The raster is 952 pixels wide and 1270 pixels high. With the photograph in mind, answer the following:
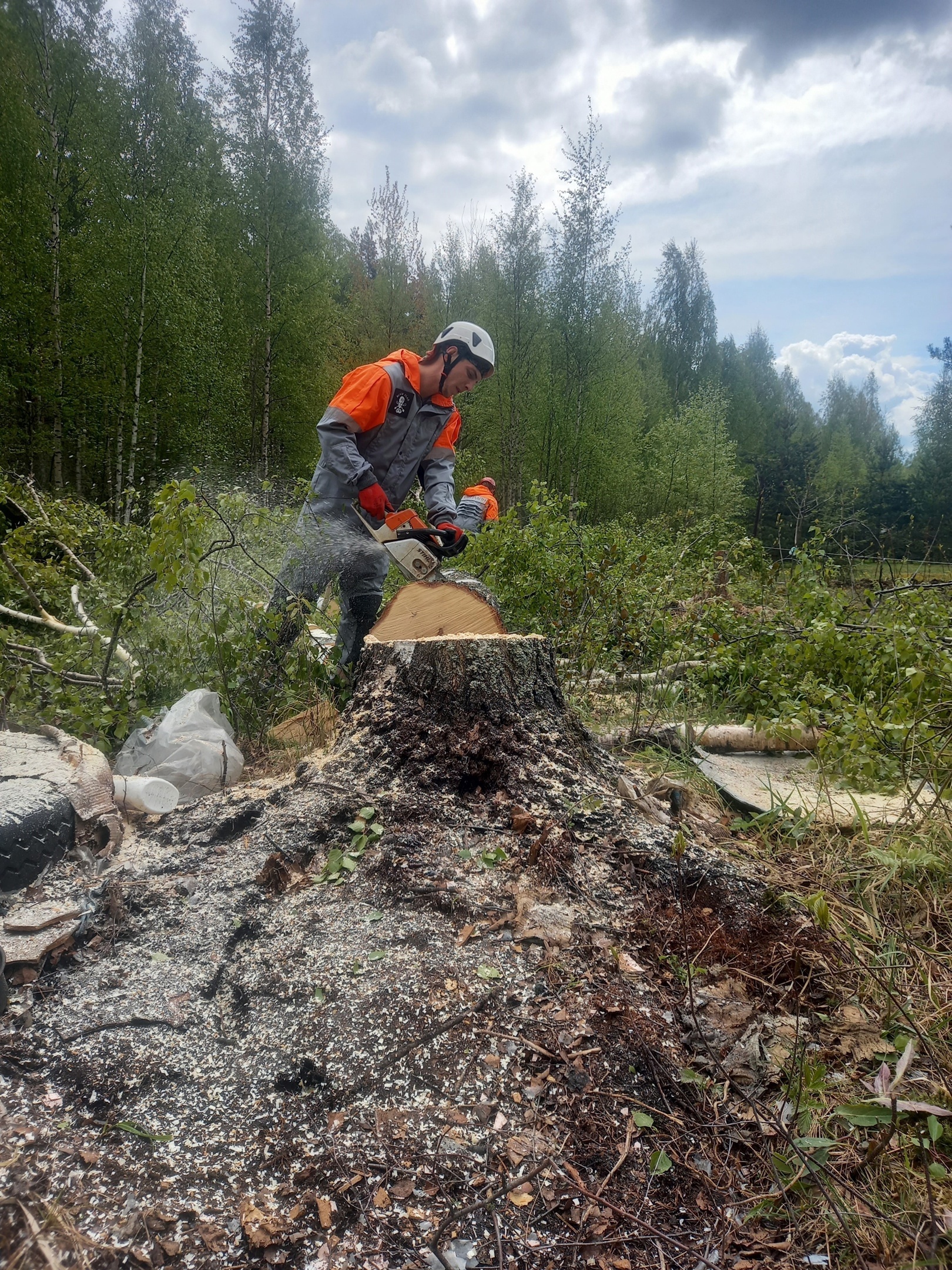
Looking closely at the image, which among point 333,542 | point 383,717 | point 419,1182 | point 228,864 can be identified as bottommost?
point 419,1182

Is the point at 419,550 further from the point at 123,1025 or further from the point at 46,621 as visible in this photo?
the point at 46,621

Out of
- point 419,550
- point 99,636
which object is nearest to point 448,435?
point 419,550

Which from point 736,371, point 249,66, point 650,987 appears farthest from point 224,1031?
point 736,371

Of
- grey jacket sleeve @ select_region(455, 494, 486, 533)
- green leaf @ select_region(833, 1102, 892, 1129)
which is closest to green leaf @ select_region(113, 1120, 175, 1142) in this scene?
green leaf @ select_region(833, 1102, 892, 1129)

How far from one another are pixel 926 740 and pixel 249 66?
1961 cm

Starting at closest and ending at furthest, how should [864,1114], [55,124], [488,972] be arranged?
[864,1114]
[488,972]
[55,124]

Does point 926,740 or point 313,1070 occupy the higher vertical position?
point 926,740

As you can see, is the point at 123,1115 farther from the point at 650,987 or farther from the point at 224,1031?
the point at 650,987

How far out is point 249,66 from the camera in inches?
615

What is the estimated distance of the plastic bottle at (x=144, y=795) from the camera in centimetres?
264

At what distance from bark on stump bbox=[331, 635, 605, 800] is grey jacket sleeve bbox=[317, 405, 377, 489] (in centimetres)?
120

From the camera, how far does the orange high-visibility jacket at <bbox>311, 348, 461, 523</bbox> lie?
3.51m

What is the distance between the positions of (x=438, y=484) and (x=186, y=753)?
1.96m

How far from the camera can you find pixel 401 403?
3.69 meters
